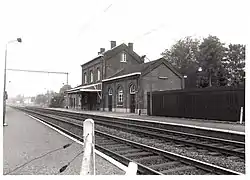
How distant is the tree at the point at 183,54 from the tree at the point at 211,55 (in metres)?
0.06

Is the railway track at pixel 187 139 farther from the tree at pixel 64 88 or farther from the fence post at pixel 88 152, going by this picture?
the fence post at pixel 88 152

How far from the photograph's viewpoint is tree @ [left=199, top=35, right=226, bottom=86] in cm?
212

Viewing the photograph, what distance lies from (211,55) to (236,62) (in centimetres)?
28

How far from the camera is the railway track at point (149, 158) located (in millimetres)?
1909

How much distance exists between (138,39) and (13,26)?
1.13 m

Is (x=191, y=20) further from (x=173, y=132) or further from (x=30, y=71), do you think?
(x=173, y=132)

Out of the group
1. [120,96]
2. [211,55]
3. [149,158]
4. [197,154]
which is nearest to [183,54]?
[211,55]

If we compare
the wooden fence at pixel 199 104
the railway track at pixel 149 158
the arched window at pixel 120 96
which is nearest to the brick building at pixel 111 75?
the arched window at pixel 120 96

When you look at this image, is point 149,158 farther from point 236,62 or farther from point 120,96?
point 120,96

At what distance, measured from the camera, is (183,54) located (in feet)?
8.32

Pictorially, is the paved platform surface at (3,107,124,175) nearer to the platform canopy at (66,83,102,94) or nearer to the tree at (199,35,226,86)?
the platform canopy at (66,83,102,94)

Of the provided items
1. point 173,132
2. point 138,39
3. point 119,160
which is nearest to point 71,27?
point 138,39

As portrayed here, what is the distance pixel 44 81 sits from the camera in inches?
97.6

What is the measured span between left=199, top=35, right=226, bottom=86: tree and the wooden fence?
3.66ft
